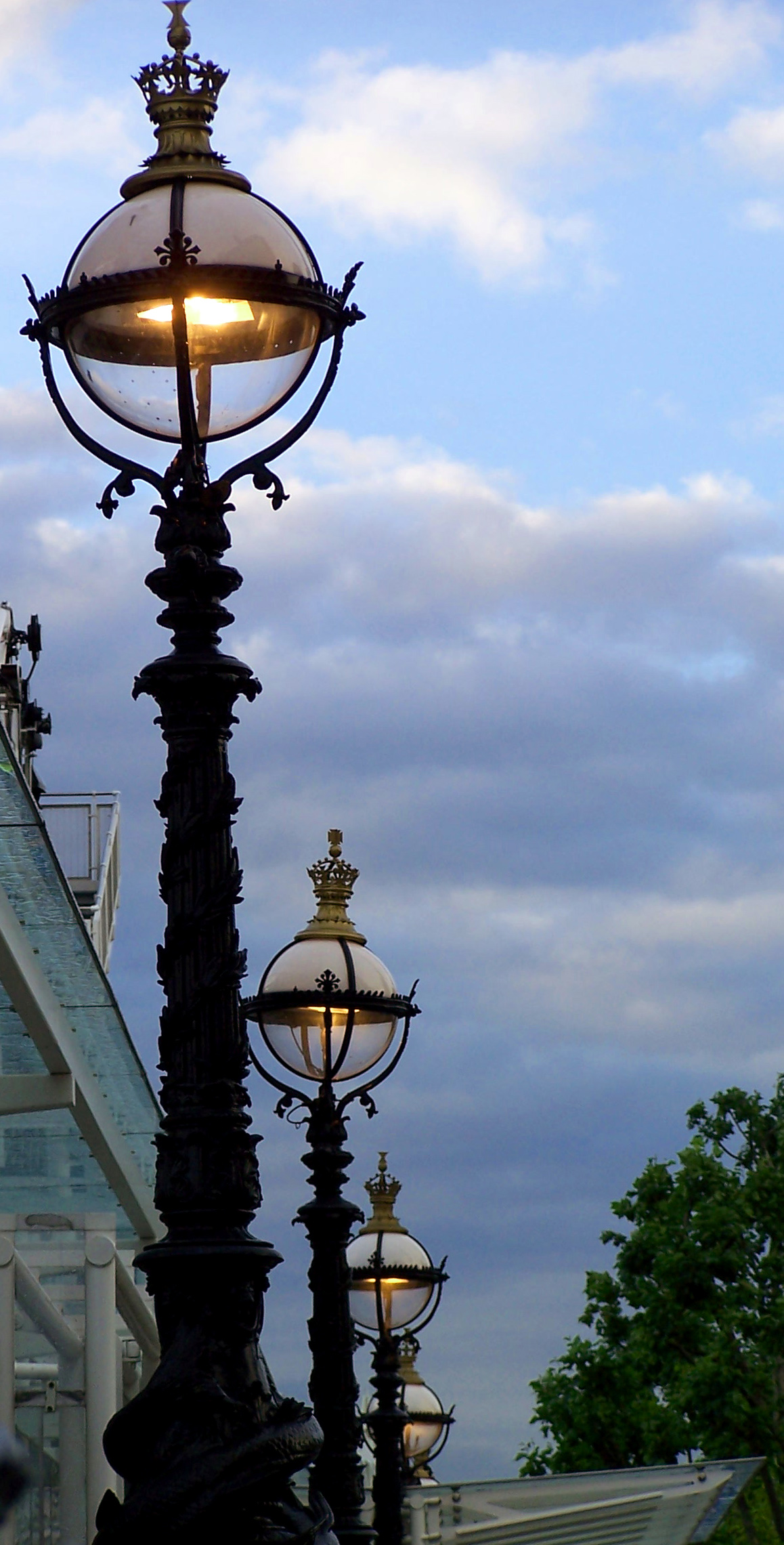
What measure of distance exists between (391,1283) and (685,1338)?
37293 millimetres

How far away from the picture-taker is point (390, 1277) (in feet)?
48.3

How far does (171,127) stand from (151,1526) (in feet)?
12.3

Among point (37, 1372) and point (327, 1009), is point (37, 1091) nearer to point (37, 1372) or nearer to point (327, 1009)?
point (327, 1009)

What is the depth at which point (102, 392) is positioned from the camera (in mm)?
6137

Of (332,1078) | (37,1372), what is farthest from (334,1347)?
(37,1372)

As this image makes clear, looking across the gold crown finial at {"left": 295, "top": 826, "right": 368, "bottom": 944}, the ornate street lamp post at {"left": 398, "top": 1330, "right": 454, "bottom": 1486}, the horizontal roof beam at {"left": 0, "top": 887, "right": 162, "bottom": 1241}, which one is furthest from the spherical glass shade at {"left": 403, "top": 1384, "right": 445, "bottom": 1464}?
the gold crown finial at {"left": 295, "top": 826, "right": 368, "bottom": 944}

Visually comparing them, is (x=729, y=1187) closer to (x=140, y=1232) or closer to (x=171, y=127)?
(x=140, y=1232)

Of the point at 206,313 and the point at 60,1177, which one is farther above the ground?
the point at 60,1177

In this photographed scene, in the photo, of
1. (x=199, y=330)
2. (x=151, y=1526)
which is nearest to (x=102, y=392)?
(x=199, y=330)

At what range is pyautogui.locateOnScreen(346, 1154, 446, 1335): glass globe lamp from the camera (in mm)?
14734

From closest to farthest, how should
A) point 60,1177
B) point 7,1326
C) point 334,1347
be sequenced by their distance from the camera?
point 334,1347, point 7,1326, point 60,1177

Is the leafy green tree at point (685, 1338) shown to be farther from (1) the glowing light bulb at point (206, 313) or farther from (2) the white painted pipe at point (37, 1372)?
(1) the glowing light bulb at point (206, 313)

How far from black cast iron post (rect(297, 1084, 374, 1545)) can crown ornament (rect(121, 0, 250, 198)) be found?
16.8 ft

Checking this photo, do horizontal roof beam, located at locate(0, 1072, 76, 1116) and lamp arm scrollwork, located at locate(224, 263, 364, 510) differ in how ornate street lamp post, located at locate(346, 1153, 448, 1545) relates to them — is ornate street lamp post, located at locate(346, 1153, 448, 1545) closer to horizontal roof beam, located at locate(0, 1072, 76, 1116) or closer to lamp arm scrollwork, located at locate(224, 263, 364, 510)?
horizontal roof beam, located at locate(0, 1072, 76, 1116)
